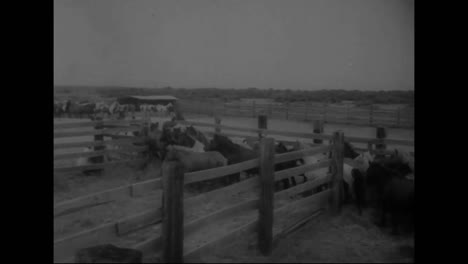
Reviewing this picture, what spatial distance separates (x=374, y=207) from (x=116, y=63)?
4403mm

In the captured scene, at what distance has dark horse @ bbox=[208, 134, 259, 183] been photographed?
745 centimetres

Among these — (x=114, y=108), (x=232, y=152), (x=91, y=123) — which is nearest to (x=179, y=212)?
(x=232, y=152)

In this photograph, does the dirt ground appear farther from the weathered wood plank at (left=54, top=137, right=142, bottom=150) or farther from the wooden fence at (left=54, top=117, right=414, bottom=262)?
the weathered wood plank at (left=54, top=137, right=142, bottom=150)

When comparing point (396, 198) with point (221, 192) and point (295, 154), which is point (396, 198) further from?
point (221, 192)

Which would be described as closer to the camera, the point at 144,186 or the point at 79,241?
the point at 79,241

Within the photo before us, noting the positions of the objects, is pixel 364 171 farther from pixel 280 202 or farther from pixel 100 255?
pixel 100 255

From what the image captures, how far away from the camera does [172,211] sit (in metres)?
3.04

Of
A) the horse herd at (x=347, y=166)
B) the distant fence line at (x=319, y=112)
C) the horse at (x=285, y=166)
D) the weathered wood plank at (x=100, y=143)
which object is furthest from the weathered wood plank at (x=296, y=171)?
the distant fence line at (x=319, y=112)

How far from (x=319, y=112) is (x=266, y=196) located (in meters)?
19.1

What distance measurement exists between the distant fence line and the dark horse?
7519 millimetres

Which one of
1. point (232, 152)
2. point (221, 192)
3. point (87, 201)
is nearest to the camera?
point (87, 201)

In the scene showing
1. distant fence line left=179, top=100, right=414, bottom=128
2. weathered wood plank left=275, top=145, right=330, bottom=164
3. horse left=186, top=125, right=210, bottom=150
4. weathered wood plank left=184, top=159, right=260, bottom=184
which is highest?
distant fence line left=179, top=100, right=414, bottom=128

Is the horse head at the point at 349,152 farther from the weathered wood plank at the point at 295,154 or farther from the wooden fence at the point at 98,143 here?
the wooden fence at the point at 98,143

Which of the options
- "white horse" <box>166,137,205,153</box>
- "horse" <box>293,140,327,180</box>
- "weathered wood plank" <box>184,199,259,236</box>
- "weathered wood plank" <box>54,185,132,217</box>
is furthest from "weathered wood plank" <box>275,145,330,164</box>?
"white horse" <box>166,137,205,153</box>
